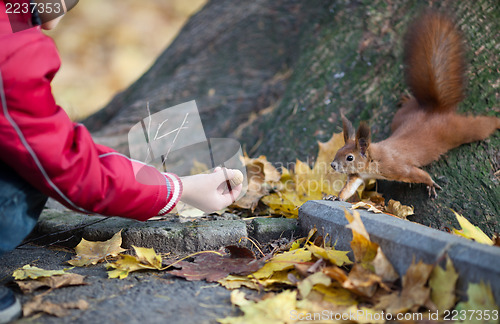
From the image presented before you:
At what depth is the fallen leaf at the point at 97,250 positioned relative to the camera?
4.22 feet

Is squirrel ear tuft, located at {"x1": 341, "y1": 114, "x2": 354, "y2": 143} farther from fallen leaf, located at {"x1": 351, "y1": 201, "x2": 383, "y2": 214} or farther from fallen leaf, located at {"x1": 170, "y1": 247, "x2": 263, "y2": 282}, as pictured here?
fallen leaf, located at {"x1": 170, "y1": 247, "x2": 263, "y2": 282}

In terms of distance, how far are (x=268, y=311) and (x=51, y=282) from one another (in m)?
0.57

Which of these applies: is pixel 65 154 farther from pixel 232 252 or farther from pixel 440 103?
pixel 440 103

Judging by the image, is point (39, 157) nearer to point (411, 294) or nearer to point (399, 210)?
point (411, 294)

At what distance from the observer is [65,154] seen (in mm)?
1009

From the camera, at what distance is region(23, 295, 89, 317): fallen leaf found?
0.94m

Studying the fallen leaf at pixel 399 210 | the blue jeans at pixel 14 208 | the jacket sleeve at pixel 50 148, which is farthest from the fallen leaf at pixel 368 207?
the blue jeans at pixel 14 208

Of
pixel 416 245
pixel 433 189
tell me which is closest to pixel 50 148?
pixel 416 245

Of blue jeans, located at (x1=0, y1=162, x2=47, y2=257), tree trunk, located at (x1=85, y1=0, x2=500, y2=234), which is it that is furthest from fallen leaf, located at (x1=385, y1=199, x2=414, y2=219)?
blue jeans, located at (x1=0, y1=162, x2=47, y2=257)

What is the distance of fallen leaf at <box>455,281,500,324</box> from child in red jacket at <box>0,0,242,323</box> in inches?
32.1

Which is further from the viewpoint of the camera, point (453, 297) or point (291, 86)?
point (291, 86)

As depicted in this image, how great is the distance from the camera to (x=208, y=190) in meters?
1.34

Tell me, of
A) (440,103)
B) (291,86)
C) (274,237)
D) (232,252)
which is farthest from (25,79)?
(291,86)

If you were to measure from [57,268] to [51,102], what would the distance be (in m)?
0.51
